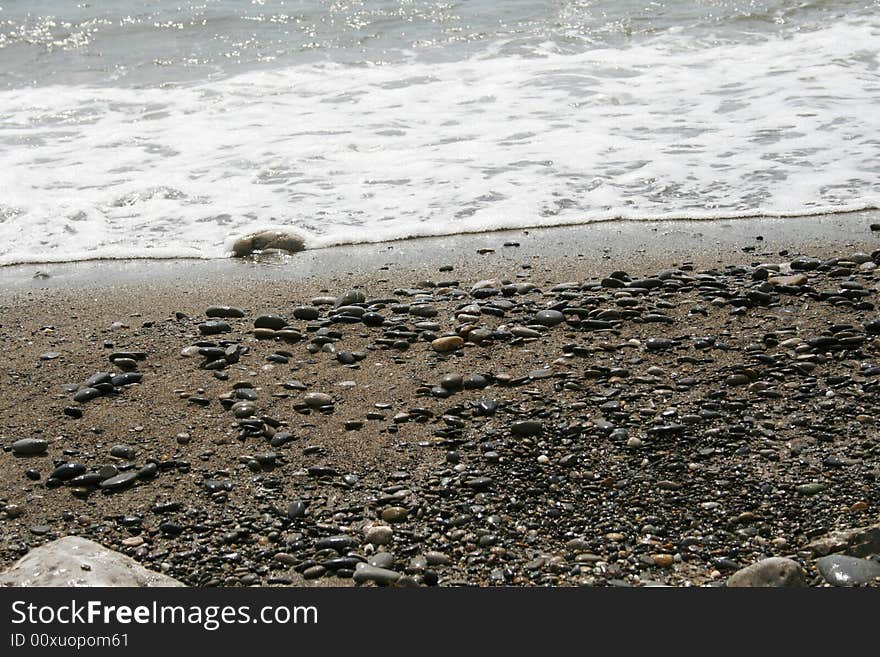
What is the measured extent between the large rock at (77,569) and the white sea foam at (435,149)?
313 cm

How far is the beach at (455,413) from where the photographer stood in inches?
113

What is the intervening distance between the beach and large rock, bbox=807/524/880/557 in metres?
0.03

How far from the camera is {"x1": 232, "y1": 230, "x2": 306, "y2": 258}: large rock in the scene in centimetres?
573

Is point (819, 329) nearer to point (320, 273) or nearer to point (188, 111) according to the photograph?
point (320, 273)

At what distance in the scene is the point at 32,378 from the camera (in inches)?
160

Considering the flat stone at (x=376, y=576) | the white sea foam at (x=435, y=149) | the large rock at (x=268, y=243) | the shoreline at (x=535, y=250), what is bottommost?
the flat stone at (x=376, y=576)

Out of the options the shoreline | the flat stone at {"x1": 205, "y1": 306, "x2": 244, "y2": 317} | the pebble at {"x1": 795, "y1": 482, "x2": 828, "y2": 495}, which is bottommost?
the pebble at {"x1": 795, "y1": 482, "x2": 828, "y2": 495}

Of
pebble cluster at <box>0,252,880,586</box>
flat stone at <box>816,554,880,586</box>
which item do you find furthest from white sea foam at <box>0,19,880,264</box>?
flat stone at <box>816,554,880,586</box>

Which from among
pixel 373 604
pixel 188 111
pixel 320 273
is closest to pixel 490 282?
pixel 320 273

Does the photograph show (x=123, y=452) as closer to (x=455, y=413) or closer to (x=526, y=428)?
(x=455, y=413)

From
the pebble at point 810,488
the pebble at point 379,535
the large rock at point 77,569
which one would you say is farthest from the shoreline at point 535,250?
the large rock at point 77,569

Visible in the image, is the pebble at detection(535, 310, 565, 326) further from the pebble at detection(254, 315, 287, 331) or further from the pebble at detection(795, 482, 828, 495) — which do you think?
the pebble at detection(795, 482, 828, 495)

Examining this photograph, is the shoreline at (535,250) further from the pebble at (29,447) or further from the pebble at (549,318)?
the pebble at (29,447)

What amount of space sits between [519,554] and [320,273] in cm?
282
